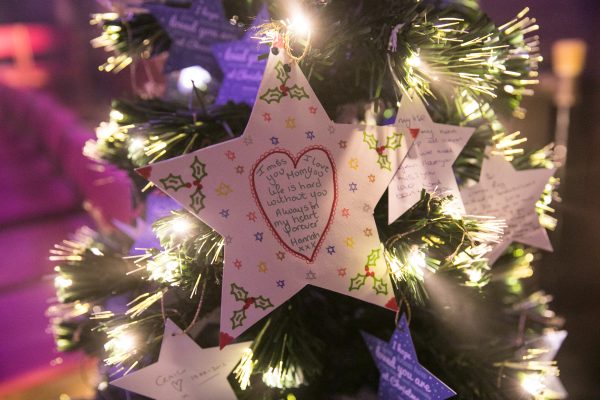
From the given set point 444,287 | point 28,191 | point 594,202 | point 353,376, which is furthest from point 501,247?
point 28,191

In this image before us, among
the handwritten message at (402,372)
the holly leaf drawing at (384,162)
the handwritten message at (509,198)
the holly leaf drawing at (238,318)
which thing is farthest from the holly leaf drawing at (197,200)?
the handwritten message at (509,198)

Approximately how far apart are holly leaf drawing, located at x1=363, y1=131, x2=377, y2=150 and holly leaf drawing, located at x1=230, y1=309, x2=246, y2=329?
0.26 m

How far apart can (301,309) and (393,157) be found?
1.05ft

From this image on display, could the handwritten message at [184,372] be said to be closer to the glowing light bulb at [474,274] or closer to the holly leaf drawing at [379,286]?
the holly leaf drawing at [379,286]

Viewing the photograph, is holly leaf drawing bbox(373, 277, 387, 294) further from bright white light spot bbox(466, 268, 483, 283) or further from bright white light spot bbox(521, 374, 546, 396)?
bright white light spot bbox(521, 374, 546, 396)

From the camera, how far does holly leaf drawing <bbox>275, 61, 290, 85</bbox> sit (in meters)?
0.63

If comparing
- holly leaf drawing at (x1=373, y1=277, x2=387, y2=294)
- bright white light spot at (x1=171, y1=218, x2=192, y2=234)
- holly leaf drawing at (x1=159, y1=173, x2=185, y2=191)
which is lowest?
holly leaf drawing at (x1=373, y1=277, x2=387, y2=294)

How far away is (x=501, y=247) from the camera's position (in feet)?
2.96

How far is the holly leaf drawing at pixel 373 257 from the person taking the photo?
69cm

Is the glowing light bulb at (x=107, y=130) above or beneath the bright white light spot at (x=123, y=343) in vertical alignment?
above

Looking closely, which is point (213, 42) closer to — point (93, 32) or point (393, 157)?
point (393, 157)

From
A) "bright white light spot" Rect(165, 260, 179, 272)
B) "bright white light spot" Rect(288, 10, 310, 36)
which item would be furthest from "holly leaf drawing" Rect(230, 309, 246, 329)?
"bright white light spot" Rect(288, 10, 310, 36)

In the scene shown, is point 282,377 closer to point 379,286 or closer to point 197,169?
point 379,286

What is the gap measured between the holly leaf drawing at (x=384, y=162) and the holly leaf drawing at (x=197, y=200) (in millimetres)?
234
